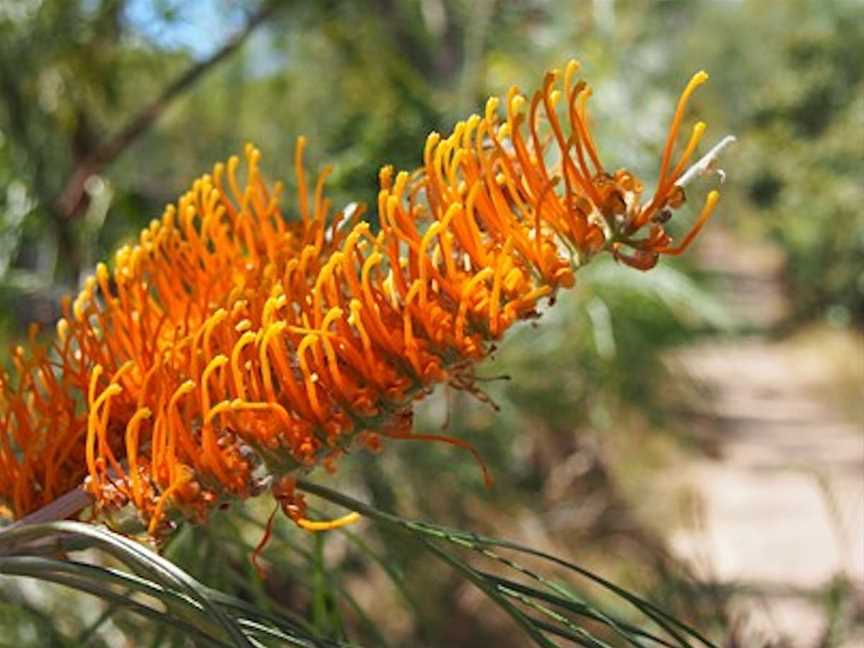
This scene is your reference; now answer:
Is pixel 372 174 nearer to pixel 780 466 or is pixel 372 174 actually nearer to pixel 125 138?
pixel 125 138

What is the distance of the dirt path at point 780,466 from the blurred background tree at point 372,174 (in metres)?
0.40

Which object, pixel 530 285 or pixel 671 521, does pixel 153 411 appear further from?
pixel 671 521

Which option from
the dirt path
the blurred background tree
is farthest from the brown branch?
the dirt path

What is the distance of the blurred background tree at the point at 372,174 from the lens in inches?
54.2

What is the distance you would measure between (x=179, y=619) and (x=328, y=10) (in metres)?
1.76

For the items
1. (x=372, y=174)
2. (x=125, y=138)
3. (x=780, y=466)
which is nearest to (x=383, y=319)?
(x=372, y=174)

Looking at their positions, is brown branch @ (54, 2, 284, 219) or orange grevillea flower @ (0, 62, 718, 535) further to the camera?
brown branch @ (54, 2, 284, 219)

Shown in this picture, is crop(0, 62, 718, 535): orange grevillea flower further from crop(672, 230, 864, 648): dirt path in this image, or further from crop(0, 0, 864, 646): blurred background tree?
crop(672, 230, 864, 648): dirt path

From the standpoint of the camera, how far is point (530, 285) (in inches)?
16.4

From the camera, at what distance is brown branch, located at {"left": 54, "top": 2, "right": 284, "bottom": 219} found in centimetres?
160

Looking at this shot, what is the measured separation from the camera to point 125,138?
1.61 m

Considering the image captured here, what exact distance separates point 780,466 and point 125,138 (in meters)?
1.64

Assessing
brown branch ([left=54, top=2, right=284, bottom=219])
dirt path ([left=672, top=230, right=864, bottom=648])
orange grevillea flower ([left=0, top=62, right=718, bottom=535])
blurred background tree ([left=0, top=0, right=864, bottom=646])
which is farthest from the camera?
dirt path ([left=672, top=230, right=864, bottom=648])

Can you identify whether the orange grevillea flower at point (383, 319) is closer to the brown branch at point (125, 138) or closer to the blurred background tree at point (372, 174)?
the blurred background tree at point (372, 174)
